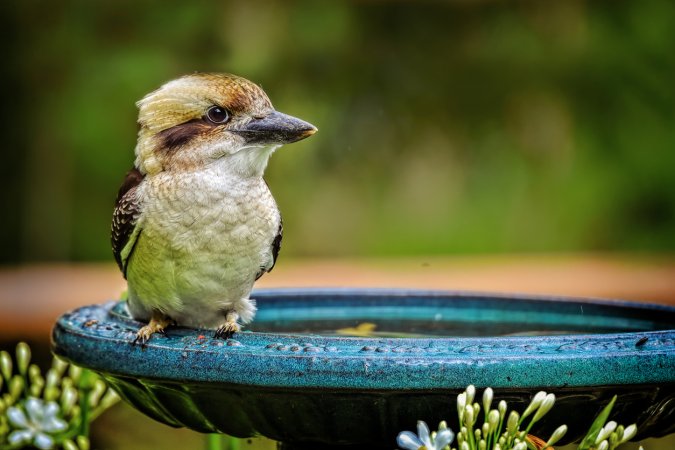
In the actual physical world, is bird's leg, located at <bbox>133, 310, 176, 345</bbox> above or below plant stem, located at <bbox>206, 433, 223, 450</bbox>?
above

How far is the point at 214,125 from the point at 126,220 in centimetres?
29

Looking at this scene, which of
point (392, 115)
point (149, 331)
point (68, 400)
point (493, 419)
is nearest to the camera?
point (493, 419)

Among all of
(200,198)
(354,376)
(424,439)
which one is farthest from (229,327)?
(424,439)

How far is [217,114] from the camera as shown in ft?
8.11

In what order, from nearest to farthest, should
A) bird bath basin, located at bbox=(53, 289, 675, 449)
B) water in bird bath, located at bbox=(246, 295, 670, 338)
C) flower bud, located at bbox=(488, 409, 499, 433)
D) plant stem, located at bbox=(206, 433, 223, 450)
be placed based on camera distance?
flower bud, located at bbox=(488, 409, 499, 433) < bird bath basin, located at bbox=(53, 289, 675, 449) < water in bird bath, located at bbox=(246, 295, 670, 338) < plant stem, located at bbox=(206, 433, 223, 450)

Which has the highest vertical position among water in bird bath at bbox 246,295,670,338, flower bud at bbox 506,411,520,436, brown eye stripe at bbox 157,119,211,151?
brown eye stripe at bbox 157,119,211,151

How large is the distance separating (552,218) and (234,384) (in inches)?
229

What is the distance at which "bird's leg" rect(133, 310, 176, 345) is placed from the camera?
6.72 ft

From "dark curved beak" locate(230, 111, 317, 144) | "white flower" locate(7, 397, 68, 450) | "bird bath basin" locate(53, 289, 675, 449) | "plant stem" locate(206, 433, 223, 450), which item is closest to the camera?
"bird bath basin" locate(53, 289, 675, 449)

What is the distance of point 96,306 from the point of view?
2.54 m

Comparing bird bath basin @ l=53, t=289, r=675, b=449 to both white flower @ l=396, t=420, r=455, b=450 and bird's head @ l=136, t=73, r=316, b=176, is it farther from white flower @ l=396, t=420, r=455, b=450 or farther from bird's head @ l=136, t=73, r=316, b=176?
bird's head @ l=136, t=73, r=316, b=176

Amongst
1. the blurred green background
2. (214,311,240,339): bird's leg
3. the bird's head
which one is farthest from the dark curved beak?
the blurred green background

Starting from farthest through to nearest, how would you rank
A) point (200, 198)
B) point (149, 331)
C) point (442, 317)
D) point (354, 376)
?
1. point (442, 317)
2. point (200, 198)
3. point (149, 331)
4. point (354, 376)

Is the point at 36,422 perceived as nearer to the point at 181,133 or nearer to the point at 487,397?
the point at 181,133
